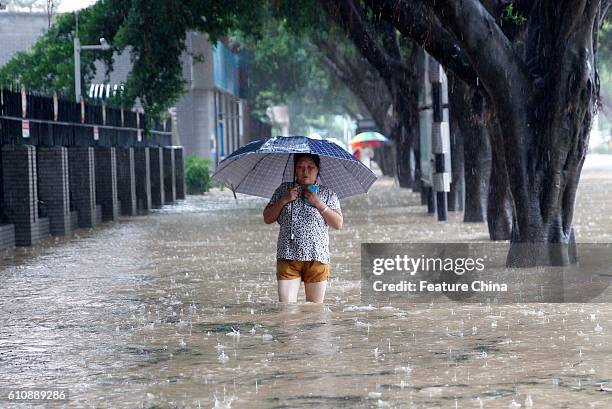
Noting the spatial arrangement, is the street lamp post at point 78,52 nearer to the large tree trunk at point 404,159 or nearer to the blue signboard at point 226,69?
the large tree trunk at point 404,159

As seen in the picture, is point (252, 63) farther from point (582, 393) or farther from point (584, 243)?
point (582, 393)

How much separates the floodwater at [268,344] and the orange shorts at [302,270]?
0.38 metres

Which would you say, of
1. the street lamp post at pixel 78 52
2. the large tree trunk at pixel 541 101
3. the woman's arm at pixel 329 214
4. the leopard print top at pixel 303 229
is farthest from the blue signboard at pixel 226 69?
the woman's arm at pixel 329 214

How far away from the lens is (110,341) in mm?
9914

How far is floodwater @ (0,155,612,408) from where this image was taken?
7.60 meters

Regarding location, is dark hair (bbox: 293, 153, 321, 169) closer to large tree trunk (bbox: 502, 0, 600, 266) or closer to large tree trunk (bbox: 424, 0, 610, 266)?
large tree trunk (bbox: 424, 0, 610, 266)

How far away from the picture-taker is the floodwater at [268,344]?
760cm

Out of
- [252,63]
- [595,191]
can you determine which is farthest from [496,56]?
[252,63]

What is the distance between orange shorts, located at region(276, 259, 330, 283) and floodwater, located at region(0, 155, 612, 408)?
0.38m

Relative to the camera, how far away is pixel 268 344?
9508 mm

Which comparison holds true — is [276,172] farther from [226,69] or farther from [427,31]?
[226,69]

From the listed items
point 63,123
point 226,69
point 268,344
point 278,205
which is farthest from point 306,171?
point 226,69

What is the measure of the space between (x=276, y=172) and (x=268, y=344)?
201 centimetres

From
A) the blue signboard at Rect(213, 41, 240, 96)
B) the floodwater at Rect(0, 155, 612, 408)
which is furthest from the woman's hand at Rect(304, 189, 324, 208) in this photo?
the blue signboard at Rect(213, 41, 240, 96)
